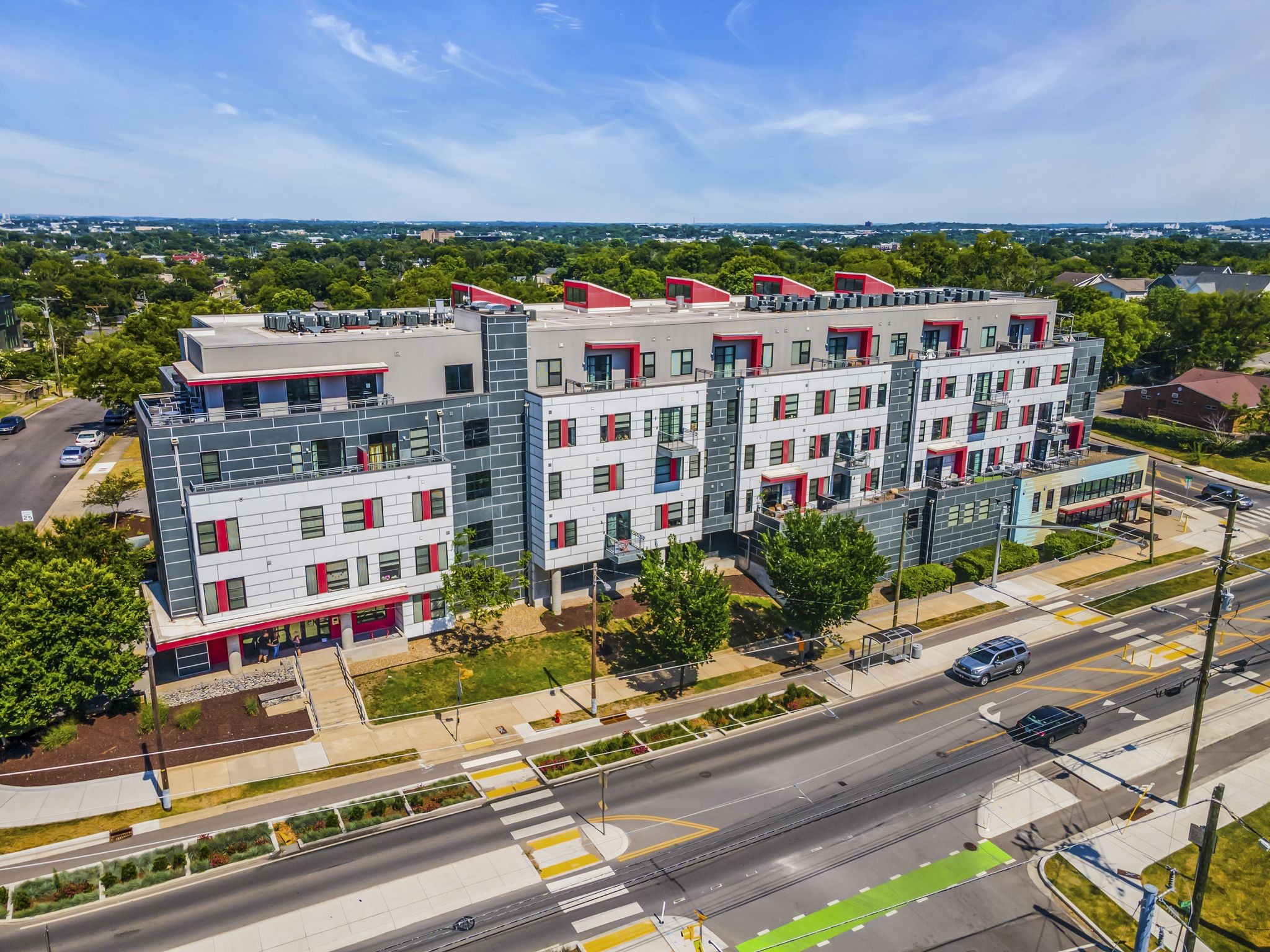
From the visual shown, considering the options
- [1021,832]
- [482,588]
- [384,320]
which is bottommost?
[1021,832]

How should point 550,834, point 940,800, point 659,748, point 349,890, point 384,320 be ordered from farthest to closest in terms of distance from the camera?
1. point 384,320
2. point 659,748
3. point 940,800
4. point 550,834
5. point 349,890

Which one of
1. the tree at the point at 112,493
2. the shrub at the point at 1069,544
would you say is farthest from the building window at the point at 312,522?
the shrub at the point at 1069,544

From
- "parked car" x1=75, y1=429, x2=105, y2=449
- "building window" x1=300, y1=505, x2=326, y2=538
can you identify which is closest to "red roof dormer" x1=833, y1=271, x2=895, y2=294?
"building window" x1=300, y1=505, x2=326, y2=538

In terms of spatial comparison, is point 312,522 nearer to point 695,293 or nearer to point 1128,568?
point 695,293

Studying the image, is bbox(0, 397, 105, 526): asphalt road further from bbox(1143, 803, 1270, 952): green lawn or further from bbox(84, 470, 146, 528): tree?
bbox(1143, 803, 1270, 952): green lawn

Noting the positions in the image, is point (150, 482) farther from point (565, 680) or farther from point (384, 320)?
point (565, 680)

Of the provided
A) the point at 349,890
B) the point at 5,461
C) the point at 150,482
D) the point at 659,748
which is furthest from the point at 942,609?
the point at 5,461

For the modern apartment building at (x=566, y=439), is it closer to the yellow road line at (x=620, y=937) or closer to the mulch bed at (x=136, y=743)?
the mulch bed at (x=136, y=743)
